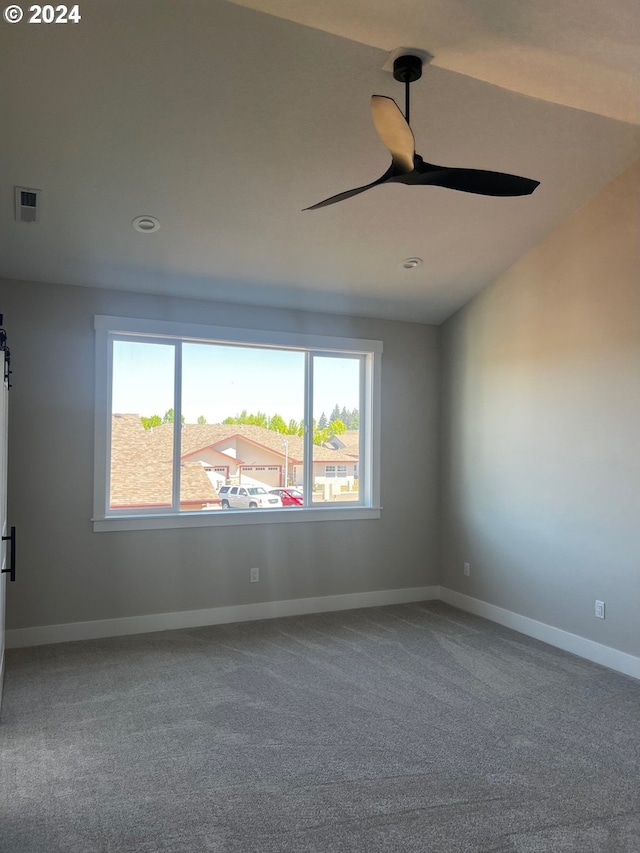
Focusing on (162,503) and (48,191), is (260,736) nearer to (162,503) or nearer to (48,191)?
(162,503)

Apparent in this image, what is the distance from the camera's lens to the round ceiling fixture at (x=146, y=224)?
3826 millimetres

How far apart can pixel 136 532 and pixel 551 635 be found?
3087mm

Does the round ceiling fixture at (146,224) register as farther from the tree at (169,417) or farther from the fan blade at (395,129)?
the fan blade at (395,129)

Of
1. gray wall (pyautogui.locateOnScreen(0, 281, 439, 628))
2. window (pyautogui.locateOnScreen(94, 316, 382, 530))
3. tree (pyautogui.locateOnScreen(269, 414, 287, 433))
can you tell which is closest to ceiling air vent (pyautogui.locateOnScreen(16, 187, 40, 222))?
gray wall (pyautogui.locateOnScreen(0, 281, 439, 628))

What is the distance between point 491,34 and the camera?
8.84 feet

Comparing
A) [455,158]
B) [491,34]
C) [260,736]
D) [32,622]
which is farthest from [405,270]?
[32,622]

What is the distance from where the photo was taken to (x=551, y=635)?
4.38 meters

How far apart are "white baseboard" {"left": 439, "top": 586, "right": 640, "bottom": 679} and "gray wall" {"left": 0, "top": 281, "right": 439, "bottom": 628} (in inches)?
19.5

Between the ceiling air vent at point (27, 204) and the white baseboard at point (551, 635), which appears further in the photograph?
the white baseboard at point (551, 635)

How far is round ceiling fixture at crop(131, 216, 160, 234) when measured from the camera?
3.83 m

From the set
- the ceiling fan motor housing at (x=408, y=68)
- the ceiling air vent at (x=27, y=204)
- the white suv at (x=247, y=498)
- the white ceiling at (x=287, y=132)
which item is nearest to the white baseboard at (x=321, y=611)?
the white suv at (x=247, y=498)

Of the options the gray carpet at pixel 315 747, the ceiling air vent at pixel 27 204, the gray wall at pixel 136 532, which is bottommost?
the gray carpet at pixel 315 747

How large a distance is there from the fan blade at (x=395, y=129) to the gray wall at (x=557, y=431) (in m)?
2.14

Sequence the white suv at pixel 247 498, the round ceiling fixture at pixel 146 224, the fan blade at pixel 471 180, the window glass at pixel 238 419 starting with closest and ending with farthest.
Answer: the fan blade at pixel 471 180
the round ceiling fixture at pixel 146 224
the window glass at pixel 238 419
the white suv at pixel 247 498
